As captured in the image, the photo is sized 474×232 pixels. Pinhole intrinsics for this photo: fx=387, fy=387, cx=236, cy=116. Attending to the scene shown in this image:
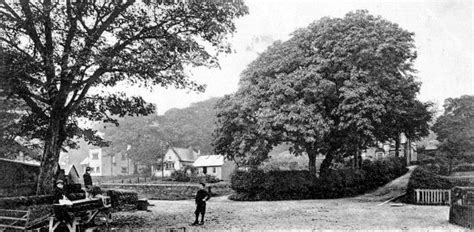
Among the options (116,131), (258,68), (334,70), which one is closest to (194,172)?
(116,131)

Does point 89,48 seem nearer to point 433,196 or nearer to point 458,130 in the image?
point 433,196

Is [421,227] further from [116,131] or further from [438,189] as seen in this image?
[116,131]

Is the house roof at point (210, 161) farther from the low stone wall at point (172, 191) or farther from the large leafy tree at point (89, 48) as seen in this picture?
the large leafy tree at point (89, 48)

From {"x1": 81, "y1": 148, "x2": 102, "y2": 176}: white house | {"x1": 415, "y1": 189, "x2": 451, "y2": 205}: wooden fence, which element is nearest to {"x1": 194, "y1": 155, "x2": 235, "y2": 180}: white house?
{"x1": 81, "y1": 148, "x2": 102, "y2": 176}: white house

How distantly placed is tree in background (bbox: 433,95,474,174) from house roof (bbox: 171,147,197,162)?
4171cm

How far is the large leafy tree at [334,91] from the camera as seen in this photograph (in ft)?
75.7

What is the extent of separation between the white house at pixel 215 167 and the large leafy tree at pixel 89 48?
4225 cm

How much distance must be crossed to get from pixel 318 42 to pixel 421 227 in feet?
50.3

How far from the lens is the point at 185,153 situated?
68.4 meters

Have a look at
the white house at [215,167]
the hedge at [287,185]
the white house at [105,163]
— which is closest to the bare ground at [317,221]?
the hedge at [287,185]

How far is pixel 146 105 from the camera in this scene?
1730cm

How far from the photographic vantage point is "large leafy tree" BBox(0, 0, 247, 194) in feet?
43.6

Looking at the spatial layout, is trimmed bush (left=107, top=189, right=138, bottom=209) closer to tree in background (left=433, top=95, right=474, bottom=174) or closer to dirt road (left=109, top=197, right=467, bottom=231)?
dirt road (left=109, top=197, right=467, bottom=231)

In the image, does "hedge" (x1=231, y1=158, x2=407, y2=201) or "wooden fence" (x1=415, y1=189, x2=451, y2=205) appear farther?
"hedge" (x1=231, y1=158, x2=407, y2=201)
